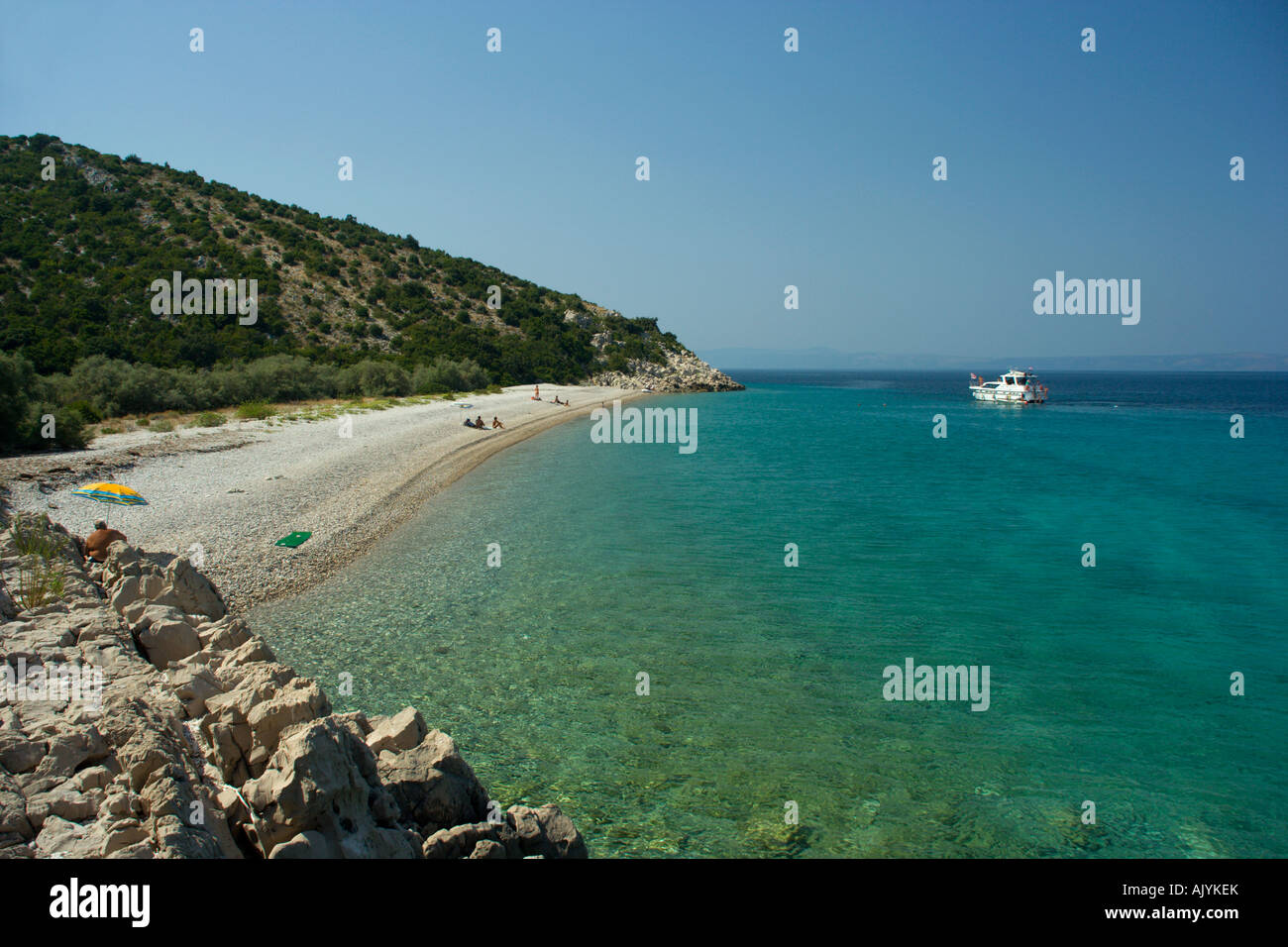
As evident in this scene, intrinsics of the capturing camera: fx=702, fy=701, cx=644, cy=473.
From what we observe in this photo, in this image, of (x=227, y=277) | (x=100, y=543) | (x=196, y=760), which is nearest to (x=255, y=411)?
(x=100, y=543)

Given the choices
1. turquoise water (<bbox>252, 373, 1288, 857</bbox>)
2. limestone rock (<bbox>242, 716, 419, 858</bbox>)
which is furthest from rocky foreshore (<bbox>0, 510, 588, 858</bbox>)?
turquoise water (<bbox>252, 373, 1288, 857</bbox>)

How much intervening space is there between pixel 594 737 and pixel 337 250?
77463 mm

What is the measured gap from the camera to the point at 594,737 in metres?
8.43

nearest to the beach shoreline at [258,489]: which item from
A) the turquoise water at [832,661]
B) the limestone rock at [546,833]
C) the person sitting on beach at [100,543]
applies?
the turquoise water at [832,661]

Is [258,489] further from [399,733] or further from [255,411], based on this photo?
[255,411]

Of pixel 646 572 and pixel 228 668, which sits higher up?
pixel 228 668

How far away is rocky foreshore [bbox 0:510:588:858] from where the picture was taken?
4.05m

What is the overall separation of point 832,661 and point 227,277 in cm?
6035

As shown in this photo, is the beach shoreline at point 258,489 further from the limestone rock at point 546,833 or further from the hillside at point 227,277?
the hillside at point 227,277

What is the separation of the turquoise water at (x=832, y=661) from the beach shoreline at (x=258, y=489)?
3.29ft

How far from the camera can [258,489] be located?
728 inches
